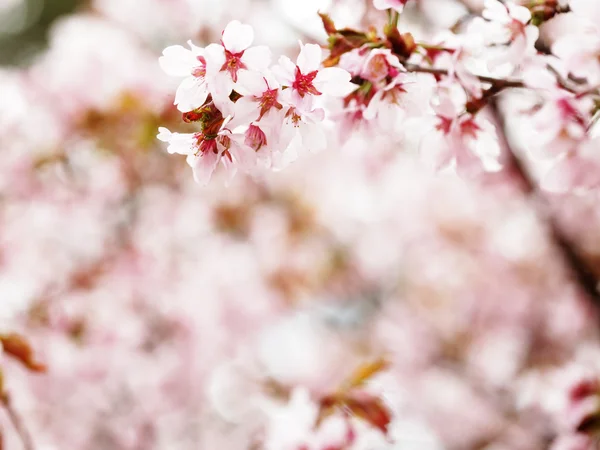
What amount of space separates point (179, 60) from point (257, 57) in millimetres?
95

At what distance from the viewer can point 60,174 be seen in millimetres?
2270

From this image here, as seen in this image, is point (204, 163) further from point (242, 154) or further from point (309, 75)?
point (309, 75)

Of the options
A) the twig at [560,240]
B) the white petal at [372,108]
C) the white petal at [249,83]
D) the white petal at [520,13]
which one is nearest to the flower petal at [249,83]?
the white petal at [249,83]

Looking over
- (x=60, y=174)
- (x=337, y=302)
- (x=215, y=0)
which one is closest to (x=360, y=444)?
(x=60, y=174)

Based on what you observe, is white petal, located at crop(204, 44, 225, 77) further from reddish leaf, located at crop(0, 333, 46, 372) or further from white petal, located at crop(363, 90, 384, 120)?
reddish leaf, located at crop(0, 333, 46, 372)

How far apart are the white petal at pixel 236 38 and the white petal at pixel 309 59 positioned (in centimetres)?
6

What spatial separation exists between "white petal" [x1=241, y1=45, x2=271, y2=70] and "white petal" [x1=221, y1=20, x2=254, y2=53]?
0.01 metres

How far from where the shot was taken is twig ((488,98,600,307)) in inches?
65.1

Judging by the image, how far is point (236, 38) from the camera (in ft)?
2.11

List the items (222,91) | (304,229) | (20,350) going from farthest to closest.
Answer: (304,229) → (20,350) → (222,91)

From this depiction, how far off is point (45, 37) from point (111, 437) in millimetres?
8101

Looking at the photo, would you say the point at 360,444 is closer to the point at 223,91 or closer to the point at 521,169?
the point at 223,91

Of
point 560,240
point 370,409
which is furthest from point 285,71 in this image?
point 560,240

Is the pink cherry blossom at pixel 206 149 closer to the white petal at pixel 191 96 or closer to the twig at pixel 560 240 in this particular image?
the white petal at pixel 191 96
